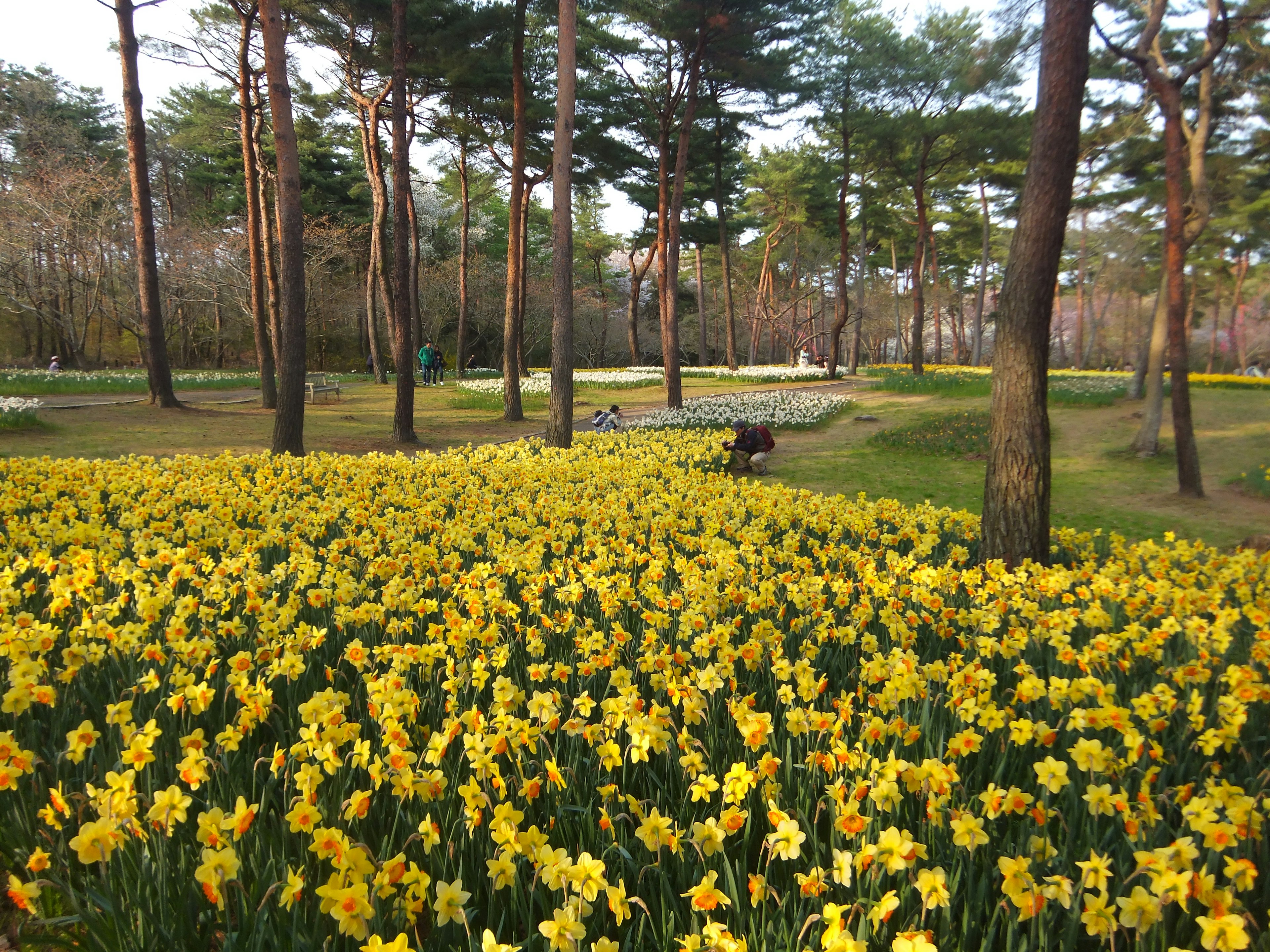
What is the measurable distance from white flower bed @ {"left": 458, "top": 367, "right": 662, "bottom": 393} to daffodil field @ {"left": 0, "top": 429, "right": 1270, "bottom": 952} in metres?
16.4

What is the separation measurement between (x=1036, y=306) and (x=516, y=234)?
1321 cm

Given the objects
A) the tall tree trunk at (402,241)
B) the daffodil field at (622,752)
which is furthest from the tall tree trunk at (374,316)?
the daffodil field at (622,752)

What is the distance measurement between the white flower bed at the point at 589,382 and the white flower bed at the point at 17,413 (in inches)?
397

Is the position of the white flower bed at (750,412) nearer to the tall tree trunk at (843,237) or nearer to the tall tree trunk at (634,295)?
the tall tree trunk at (843,237)

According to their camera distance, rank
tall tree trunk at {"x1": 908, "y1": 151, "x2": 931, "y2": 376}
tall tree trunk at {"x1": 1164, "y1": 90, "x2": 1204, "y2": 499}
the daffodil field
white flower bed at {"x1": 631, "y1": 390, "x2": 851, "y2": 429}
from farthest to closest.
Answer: tall tree trunk at {"x1": 908, "y1": 151, "x2": 931, "y2": 376} < white flower bed at {"x1": 631, "y1": 390, "x2": 851, "y2": 429} < tall tree trunk at {"x1": 1164, "y1": 90, "x2": 1204, "y2": 499} < the daffodil field

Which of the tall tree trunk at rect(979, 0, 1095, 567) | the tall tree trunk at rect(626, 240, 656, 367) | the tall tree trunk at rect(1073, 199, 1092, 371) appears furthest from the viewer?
the tall tree trunk at rect(626, 240, 656, 367)

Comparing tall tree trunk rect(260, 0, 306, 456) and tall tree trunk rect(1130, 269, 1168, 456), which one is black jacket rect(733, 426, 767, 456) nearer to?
tall tree trunk rect(260, 0, 306, 456)

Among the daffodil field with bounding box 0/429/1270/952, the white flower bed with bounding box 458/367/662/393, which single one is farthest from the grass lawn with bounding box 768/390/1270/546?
the white flower bed with bounding box 458/367/662/393

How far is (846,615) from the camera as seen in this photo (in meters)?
3.35

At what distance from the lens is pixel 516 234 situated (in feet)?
51.6

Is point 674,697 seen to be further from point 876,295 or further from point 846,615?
point 876,295

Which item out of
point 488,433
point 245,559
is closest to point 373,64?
point 488,433

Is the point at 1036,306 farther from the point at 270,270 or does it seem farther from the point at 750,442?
the point at 270,270

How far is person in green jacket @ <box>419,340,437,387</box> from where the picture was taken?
79.7 feet
